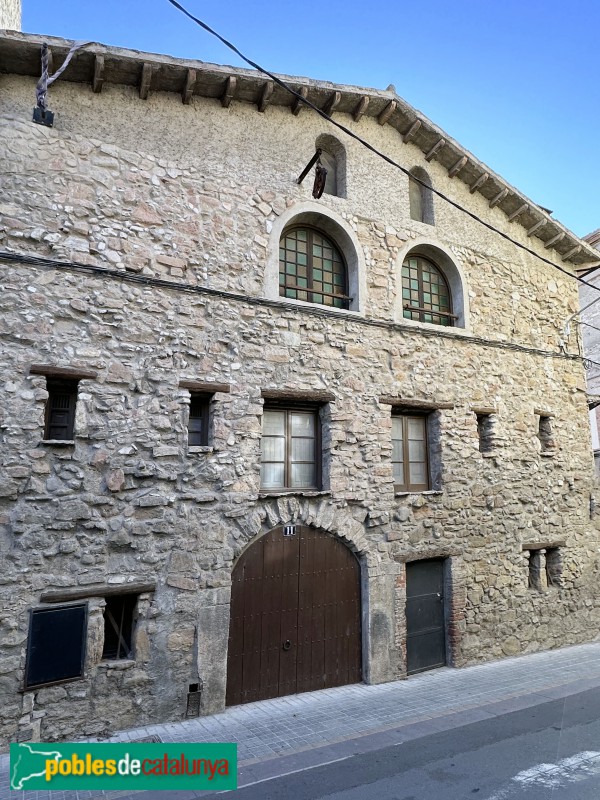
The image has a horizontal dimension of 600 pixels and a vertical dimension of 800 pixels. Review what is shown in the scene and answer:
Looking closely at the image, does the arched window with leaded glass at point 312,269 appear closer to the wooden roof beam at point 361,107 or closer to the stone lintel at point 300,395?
the stone lintel at point 300,395

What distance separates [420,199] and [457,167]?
0.85m

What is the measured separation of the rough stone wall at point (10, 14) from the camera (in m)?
10.5

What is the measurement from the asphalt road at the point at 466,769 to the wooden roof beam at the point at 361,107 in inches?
339

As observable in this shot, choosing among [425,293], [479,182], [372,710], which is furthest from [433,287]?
[372,710]

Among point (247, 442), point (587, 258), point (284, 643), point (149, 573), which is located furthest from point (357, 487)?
point (587, 258)

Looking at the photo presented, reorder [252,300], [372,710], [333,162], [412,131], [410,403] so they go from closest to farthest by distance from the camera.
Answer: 1. [372,710]
2. [252,300]
3. [410,403]
4. [333,162]
5. [412,131]

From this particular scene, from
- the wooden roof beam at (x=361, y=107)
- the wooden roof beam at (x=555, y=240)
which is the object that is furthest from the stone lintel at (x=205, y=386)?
the wooden roof beam at (x=555, y=240)

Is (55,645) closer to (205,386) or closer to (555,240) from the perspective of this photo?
(205,386)

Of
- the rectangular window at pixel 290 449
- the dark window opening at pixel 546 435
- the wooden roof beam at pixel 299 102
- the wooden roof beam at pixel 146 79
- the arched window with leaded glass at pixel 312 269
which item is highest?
the wooden roof beam at pixel 299 102

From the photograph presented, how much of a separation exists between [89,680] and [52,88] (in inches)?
271

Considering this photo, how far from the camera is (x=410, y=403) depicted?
26.0 feet

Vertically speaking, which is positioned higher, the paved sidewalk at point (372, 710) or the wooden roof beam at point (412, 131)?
the wooden roof beam at point (412, 131)

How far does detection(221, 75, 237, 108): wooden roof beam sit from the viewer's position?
22.7 ft

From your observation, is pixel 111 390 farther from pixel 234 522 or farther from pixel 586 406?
pixel 586 406
